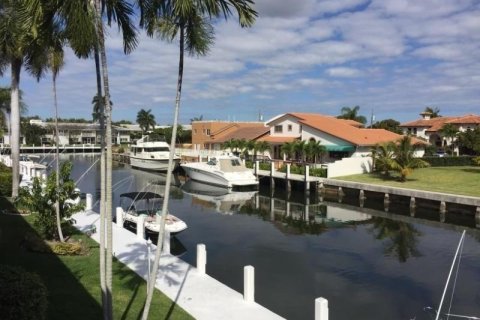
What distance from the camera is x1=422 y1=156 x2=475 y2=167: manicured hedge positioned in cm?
4438

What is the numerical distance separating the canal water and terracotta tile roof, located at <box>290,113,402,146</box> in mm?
12680

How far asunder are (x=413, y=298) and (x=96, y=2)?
13.1 metres

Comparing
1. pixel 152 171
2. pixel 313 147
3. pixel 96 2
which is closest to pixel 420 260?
pixel 96 2

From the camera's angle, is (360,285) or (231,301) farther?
(360,285)

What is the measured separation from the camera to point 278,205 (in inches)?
1363

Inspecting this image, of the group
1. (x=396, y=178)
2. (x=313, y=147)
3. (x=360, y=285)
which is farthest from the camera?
(x=313, y=147)

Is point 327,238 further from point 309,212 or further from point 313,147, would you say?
point 313,147

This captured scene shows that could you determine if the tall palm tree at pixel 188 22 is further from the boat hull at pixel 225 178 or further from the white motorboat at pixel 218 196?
the boat hull at pixel 225 178

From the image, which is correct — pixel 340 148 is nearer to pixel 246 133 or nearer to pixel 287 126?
pixel 287 126

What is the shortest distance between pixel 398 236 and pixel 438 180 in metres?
14.0

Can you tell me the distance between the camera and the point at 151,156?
58562 mm

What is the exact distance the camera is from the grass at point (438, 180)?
32344 millimetres

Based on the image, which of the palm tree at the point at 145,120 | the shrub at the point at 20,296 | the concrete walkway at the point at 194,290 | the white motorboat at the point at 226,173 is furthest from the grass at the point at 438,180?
the palm tree at the point at 145,120

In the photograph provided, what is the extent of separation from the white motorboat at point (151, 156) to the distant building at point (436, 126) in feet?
135
